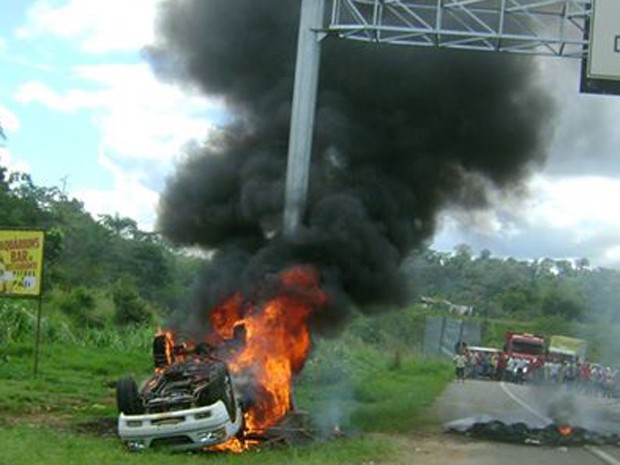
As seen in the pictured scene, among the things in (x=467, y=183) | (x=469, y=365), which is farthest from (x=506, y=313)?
(x=467, y=183)

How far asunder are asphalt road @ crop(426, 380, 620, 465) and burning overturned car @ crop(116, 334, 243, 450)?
2.97 m

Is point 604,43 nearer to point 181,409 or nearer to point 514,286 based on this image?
point 181,409

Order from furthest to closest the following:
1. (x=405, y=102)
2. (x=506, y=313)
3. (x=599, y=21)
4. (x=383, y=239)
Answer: (x=506, y=313) → (x=405, y=102) → (x=383, y=239) → (x=599, y=21)

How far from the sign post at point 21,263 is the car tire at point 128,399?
8.37 m

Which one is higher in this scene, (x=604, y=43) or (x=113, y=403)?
(x=604, y=43)

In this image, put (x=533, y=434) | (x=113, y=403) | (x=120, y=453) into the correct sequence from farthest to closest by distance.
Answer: (x=113, y=403) → (x=533, y=434) → (x=120, y=453)

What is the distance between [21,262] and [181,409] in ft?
30.4

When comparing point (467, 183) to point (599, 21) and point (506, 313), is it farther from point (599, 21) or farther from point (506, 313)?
point (506, 313)

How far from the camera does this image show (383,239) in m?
15.8

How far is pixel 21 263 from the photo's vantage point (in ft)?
62.6

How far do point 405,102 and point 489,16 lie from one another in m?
2.07

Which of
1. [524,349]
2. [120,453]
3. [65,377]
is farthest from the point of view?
[524,349]

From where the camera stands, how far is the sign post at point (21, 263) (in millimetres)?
18938

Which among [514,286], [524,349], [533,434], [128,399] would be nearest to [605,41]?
[533,434]
